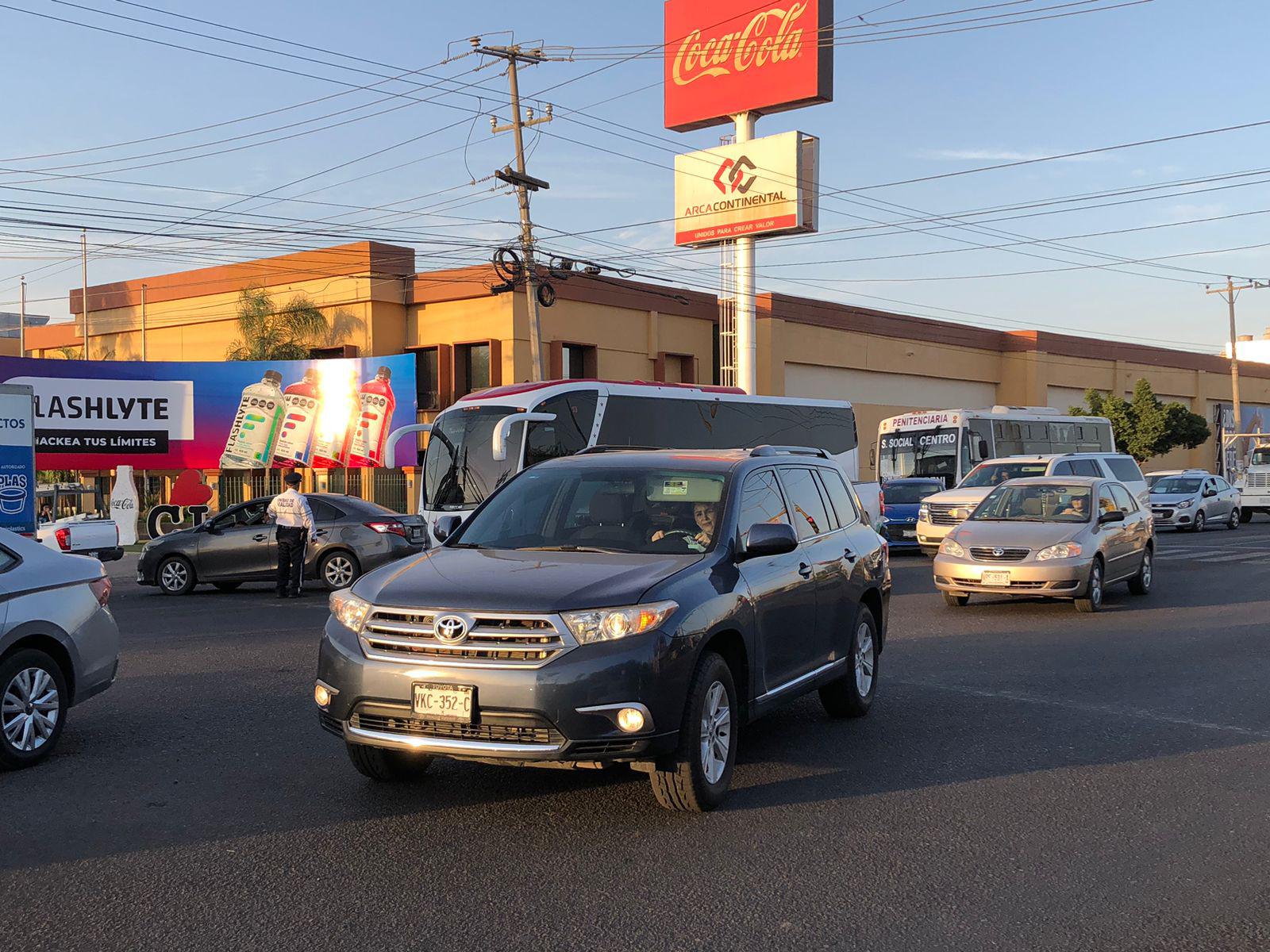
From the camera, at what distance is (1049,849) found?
5.62 metres

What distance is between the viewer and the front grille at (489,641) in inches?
224

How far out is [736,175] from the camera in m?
42.9

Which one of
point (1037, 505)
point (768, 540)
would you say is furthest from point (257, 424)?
point (768, 540)

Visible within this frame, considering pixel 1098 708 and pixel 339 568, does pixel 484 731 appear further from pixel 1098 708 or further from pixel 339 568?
pixel 339 568

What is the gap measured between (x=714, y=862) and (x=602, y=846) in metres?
0.54

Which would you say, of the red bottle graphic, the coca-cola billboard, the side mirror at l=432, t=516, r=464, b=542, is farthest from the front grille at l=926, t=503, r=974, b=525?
the coca-cola billboard

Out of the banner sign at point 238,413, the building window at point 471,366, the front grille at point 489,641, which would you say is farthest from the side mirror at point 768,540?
the building window at point 471,366

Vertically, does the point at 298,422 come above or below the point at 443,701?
above

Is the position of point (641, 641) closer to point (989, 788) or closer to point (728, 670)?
point (728, 670)

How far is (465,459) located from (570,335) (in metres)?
20.2

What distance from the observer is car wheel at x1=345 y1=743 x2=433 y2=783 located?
21.3 ft

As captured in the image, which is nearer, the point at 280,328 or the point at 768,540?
the point at 768,540

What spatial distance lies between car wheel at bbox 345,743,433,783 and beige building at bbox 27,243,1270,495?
107 feet

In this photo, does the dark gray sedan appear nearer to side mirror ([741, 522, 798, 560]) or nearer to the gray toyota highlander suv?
the gray toyota highlander suv
